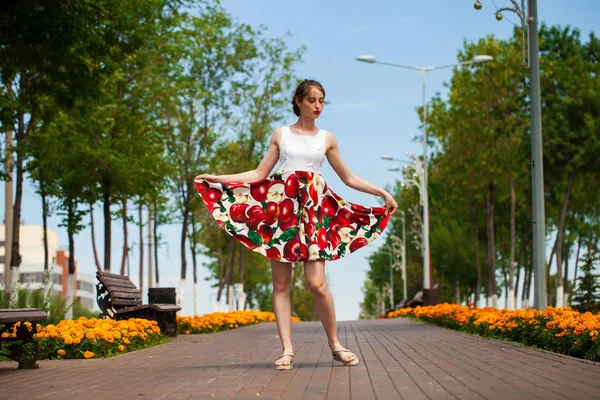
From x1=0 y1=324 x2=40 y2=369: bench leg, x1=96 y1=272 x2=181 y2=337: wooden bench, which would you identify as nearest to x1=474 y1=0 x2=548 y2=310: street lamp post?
x1=96 y1=272 x2=181 y2=337: wooden bench

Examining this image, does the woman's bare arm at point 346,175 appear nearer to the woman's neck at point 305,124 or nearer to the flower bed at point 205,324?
the woman's neck at point 305,124

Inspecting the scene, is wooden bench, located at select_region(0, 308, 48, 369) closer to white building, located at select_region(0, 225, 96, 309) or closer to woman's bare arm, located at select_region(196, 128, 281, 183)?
woman's bare arm, located at select_region(196, 128, 281, 183)

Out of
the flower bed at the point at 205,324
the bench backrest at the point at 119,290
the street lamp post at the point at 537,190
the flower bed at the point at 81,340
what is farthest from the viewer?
the flower bed at the point at 205,324

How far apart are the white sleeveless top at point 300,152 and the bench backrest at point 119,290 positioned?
7.32 meters

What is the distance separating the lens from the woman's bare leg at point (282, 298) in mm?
8852

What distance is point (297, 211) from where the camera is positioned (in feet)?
29.4

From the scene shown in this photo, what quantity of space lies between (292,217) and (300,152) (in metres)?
0.60

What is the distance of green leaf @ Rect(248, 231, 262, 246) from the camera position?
897 cm

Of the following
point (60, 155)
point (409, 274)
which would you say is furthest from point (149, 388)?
point (409, 274)

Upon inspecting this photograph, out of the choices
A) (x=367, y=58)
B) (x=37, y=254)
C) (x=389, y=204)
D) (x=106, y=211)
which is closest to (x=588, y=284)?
(x=367, y=58)

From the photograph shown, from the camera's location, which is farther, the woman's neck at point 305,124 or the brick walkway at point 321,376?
the woman's neck at point 305,124

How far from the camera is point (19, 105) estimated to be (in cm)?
2372

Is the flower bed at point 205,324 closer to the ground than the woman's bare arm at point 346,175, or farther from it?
closer to the ground

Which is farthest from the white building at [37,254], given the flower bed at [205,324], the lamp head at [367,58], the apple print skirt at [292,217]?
the apple print skirt at [292,217]
